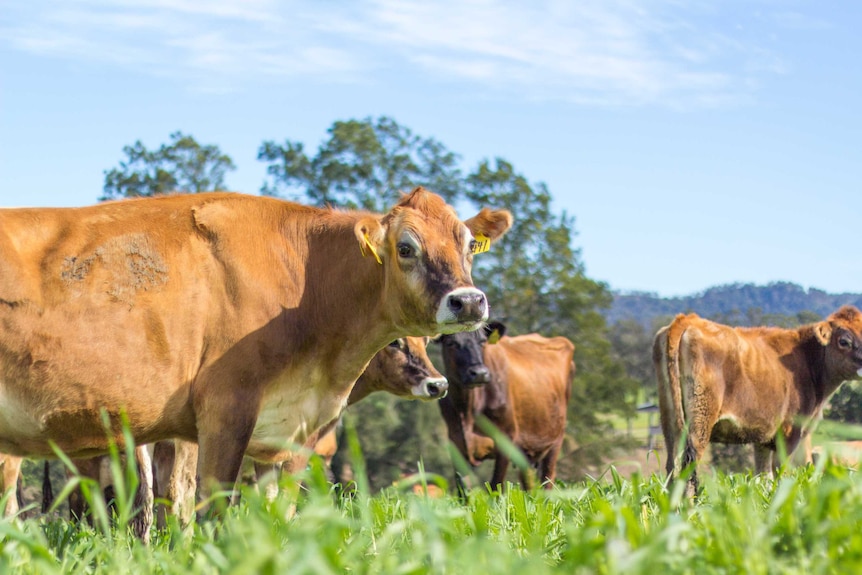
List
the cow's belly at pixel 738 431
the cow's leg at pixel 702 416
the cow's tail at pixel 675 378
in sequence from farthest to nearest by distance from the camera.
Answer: the cow's belly at pixel 738 431
the cow's leg at pixel 702 416
the cow's tail at pixel 675 378

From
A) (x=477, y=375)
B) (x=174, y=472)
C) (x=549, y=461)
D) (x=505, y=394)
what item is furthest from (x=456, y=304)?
(x=549, y=461)

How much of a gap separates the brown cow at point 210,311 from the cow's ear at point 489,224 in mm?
552

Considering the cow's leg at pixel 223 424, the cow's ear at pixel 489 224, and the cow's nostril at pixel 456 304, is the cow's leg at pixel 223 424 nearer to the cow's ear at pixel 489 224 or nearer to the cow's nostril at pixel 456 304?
the cow's nostril at pixel 456 304

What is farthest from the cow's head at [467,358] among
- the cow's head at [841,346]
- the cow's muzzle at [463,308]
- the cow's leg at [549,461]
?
the cow's muzzle at [463,308]

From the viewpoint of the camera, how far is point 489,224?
24.9 feet

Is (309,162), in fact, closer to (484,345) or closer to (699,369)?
(484,345)

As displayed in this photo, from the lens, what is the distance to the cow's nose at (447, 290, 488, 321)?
6.00 m

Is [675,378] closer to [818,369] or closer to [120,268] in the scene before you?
[818,369]

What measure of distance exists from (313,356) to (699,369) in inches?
217

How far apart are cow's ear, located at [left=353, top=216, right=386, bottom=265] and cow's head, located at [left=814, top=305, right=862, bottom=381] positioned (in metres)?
7.72

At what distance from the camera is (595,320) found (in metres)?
40.0

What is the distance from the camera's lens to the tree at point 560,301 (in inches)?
1490

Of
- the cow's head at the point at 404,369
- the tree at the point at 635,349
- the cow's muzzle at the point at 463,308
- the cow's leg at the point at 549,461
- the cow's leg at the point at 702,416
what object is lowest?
the tree at the point at 635,349

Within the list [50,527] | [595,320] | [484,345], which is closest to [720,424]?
[484,345]
